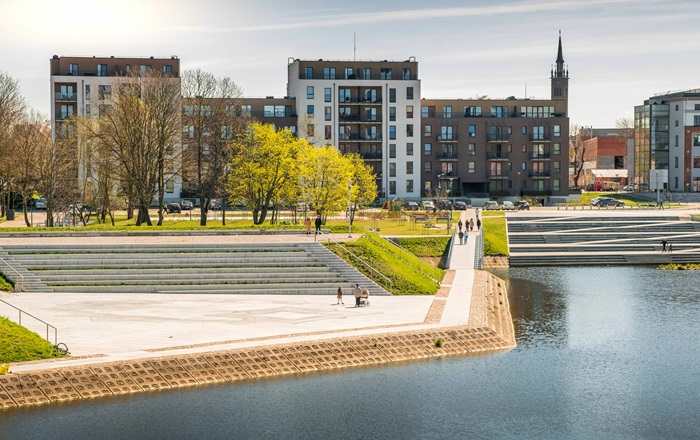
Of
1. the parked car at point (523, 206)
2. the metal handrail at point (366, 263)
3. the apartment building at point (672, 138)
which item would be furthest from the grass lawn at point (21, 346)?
the apartment building at point (672, 138)

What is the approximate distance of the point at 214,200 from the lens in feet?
413

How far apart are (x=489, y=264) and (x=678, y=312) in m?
29.0

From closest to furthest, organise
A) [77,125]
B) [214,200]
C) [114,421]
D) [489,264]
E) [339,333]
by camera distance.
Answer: [114,421] → [339,333] → [489,264] → [77,125] → [214,200]

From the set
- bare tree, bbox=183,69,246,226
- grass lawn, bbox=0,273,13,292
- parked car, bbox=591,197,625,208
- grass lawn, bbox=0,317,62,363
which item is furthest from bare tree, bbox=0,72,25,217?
parked car, bbox=591,197,625,208

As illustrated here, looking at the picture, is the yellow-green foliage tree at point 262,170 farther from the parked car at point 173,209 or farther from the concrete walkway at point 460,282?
the parked car at point 173,209

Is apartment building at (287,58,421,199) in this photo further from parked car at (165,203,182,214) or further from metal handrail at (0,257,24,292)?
metal handrail at (0,257,24,292)

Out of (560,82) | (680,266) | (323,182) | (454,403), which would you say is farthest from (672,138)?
(454,403)

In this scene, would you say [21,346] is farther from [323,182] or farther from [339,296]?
[323,182]

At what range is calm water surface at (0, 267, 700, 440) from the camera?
3200 centimetres

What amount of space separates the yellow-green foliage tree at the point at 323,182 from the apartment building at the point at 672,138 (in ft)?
243

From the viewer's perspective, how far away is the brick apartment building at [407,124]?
5247 inches

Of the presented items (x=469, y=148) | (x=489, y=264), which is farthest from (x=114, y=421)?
(x=469, y=148)

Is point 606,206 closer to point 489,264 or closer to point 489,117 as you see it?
point 489,117

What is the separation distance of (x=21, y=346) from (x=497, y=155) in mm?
112167
